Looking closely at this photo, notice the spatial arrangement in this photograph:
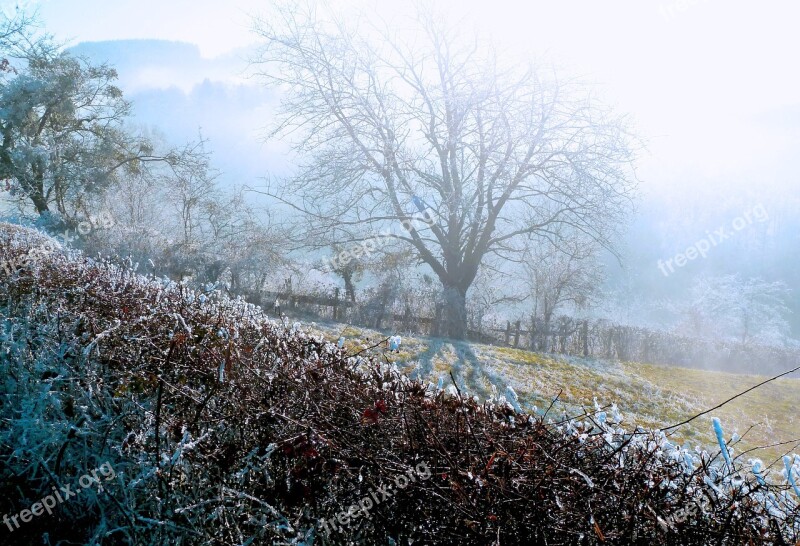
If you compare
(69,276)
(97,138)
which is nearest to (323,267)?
(97,138)

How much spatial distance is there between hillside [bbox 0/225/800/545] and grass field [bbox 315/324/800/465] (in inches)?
142

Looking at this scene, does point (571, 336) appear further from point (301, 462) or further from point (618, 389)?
point (301, 462)

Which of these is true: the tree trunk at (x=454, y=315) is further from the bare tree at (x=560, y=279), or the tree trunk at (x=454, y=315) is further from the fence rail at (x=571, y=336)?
the bare tree at (x=560, y=279)

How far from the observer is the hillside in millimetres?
1522

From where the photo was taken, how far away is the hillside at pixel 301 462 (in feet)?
4.99

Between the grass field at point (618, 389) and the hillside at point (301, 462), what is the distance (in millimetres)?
3618

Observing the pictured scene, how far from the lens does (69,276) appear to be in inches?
198

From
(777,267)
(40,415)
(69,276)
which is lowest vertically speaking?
(40,415)

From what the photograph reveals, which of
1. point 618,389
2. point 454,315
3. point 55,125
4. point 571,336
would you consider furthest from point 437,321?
point 55,125

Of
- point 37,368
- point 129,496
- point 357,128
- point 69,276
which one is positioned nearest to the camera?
point 129,496

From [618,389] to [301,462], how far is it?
351 inches

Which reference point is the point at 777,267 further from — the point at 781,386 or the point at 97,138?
the point at 97,138

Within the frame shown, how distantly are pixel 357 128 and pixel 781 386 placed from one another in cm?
1377

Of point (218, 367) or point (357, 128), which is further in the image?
point (357, 128)
